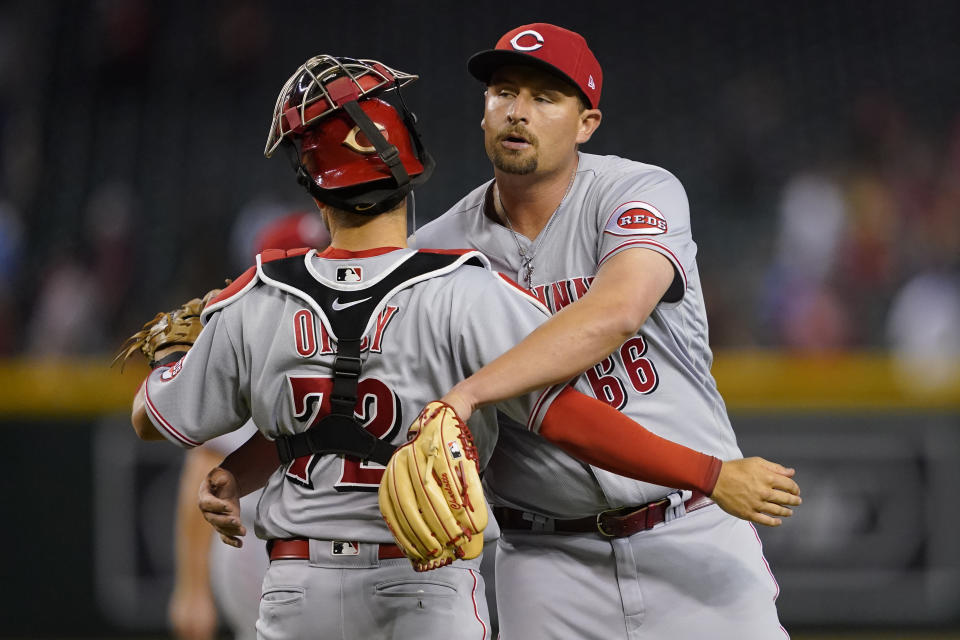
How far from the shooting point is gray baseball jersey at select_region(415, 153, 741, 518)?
9.68ft

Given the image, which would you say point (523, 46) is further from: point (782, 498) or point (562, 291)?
point (782, 498)

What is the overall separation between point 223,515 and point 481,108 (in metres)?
9.42

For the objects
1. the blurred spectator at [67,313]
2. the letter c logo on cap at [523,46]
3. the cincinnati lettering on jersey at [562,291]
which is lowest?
the cincinnati lettering on jersey at [562,291]

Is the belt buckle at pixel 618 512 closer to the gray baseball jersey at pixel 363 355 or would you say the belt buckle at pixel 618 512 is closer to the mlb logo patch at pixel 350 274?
the gray baseball jersey at pixel 363 355

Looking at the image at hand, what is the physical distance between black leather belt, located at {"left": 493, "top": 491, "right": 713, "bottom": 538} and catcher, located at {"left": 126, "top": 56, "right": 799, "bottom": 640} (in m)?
0.52

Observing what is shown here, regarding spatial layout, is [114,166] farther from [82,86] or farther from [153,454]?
[153,454]

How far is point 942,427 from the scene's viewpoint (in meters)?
6.57

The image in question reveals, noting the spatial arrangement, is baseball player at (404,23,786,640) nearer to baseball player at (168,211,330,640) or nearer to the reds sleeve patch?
the reds sleeve patch

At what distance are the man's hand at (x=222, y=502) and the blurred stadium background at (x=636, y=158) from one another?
409 centimetres

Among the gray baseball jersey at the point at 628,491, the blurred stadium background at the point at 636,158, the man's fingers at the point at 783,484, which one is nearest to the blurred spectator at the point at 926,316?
the blurred stadium background at the point at 636,158

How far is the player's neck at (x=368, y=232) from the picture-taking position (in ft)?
8.52

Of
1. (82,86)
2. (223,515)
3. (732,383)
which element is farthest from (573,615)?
(82,86)

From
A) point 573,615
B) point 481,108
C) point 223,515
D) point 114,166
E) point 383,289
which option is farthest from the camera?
point 481,108

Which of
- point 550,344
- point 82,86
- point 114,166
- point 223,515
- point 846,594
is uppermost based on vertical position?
point 82,86
